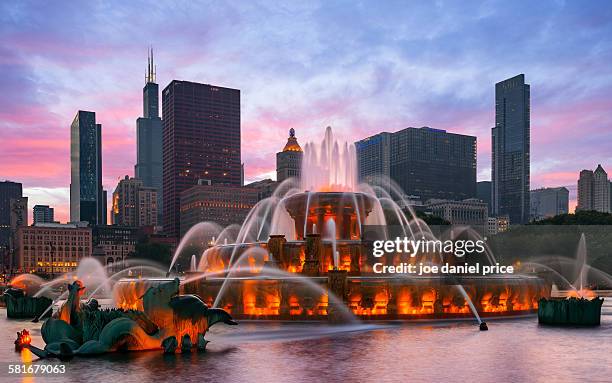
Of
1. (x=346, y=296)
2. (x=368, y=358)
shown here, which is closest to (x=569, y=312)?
(x=346, y=296)

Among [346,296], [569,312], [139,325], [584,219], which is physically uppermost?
[584,219]

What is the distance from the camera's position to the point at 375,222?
57.8 m

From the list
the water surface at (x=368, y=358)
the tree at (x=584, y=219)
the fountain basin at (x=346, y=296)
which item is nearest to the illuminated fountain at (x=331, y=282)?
the fountain basin at (x=346, y=296)

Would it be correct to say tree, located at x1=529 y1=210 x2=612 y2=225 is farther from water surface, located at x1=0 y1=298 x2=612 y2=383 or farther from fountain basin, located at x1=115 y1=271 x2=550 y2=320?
water surface, located at x1=0 y1=298 x2=612 y2=383

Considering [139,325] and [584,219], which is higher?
[584,219]

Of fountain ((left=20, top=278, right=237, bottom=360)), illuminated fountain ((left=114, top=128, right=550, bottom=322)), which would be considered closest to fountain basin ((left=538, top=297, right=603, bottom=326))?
illuminated fountain ((left=114, top=128, right=550, bottom=322))

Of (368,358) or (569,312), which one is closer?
(368,358)

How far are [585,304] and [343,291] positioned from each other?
42.4 ft

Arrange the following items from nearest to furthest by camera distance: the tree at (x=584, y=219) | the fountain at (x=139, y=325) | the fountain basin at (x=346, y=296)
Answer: the fountain at (x=139, y=325)
the fountain basin at (x=346, y=296)
the tree at (x=584, y=219)

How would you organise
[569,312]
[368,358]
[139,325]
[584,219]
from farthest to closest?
[584,219], [569,312], [139,325], [368,358]

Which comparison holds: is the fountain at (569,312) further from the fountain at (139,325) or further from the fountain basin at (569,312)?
the fountain at (139,325)

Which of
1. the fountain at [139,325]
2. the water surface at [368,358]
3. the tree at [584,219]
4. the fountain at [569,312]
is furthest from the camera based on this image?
the tree at [584,219]

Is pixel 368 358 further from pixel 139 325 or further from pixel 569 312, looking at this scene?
pixel 569 312

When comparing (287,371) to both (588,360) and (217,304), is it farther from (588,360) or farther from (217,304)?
(217,304)
